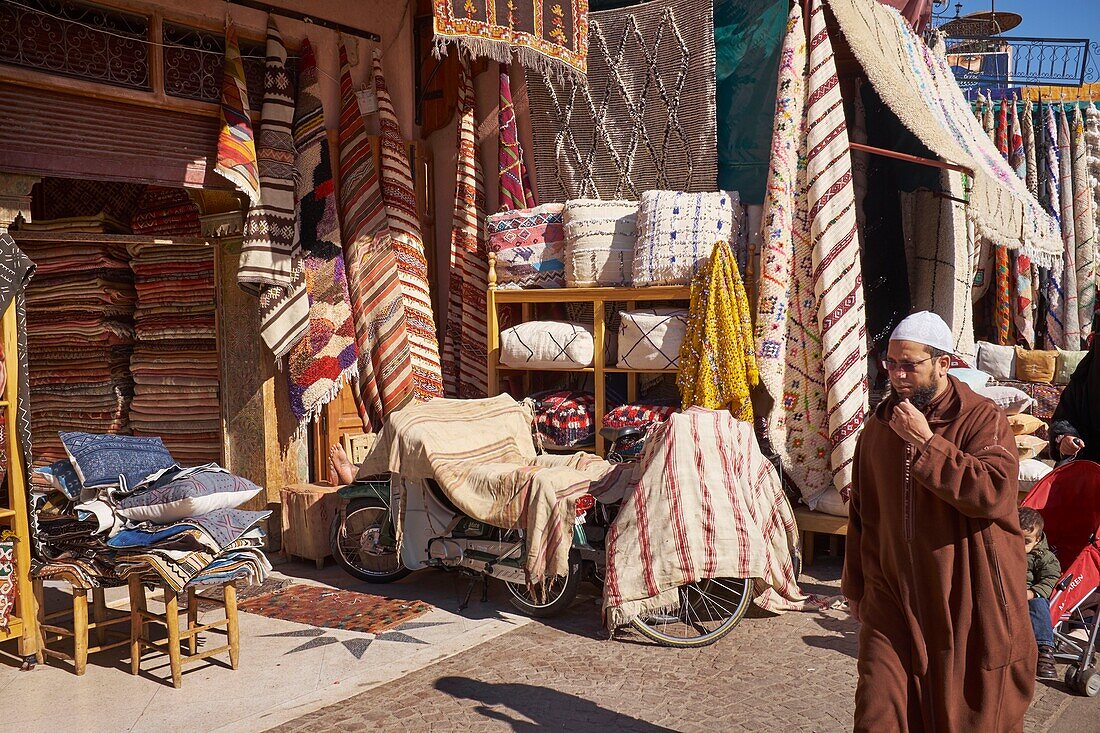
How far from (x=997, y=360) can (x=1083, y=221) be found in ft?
4.89

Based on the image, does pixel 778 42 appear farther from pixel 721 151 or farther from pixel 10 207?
pixel 10 207

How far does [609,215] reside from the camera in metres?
7.07

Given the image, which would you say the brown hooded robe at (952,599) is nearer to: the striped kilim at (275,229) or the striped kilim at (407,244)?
the striped kilim at (275,229)

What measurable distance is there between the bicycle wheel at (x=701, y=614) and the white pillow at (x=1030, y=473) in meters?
1.85

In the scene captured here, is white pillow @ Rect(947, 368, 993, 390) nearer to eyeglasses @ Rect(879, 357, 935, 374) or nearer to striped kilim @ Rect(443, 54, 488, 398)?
striped kilim @ Rect(443, 54, 488, 398)

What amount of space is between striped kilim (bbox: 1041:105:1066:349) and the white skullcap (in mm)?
6906

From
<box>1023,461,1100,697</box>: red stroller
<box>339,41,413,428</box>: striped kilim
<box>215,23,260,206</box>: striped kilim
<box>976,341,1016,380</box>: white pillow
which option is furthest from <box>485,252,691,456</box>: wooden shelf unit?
<box>976,341,1016,380</box>: white pillow

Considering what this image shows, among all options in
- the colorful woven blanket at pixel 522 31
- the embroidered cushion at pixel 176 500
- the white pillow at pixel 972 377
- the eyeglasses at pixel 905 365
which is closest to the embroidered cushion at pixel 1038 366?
the white pillow at pixel 972 377

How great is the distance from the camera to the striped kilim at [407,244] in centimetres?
764

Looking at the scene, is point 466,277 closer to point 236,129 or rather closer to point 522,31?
point 522,31

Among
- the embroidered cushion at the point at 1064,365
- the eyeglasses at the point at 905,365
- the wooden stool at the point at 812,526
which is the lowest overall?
the wooden stool at the point at 812,526

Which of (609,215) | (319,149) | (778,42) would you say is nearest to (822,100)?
(778,42)

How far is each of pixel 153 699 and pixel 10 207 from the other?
9.26ft

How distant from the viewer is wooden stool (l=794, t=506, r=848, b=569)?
6.34 metres
